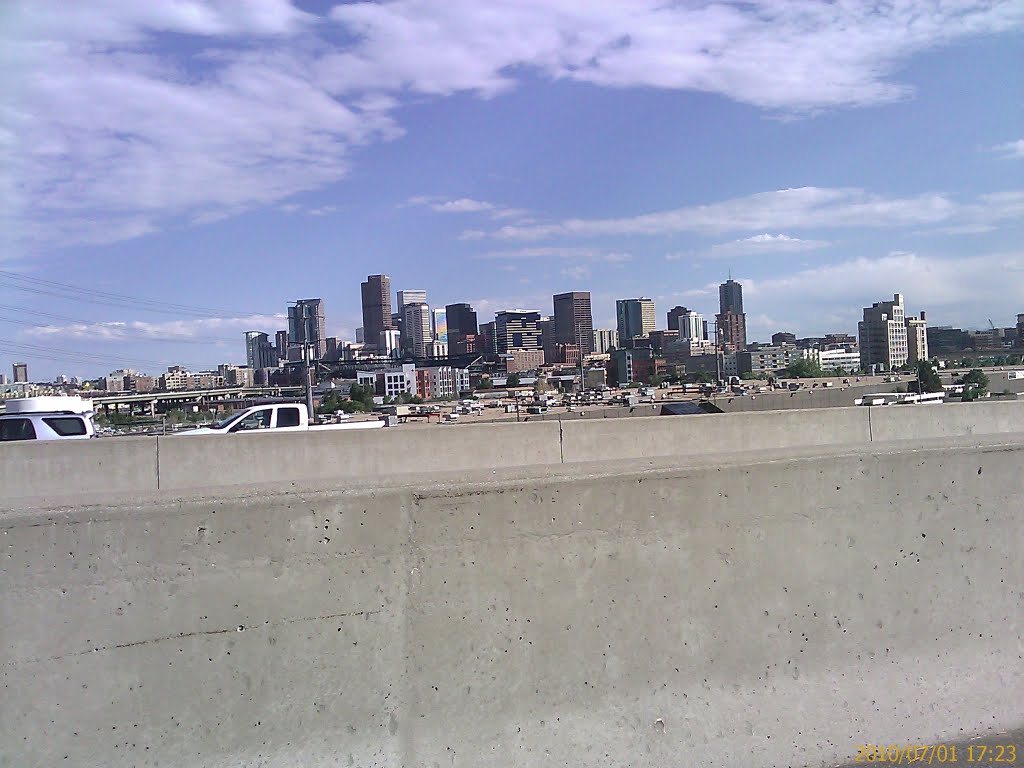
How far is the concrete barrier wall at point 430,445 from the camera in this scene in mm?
15219

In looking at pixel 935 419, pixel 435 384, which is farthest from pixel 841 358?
pixel 935 419

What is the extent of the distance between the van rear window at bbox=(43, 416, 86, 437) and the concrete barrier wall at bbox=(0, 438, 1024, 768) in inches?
719

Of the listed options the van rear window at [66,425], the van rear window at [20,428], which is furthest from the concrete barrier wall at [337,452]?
the van rear window at [20,428]

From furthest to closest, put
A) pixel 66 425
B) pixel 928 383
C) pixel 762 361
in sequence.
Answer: pixel 762 361
pixel 928 383
pixel 66 425

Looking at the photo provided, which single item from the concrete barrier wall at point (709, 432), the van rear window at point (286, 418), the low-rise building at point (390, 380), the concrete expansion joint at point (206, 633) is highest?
the low-rise building at point (390, 380)

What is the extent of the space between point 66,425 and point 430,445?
9.44m

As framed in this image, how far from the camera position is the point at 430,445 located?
1597cm

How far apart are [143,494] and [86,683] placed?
2.49 feet

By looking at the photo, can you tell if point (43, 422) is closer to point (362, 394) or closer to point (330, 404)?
point (330, 404)

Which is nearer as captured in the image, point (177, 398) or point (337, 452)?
point (337, 452)

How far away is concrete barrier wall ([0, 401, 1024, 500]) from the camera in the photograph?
15.2 meters

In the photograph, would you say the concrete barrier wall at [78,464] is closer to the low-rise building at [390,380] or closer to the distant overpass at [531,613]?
the distant overpass at [531,613]

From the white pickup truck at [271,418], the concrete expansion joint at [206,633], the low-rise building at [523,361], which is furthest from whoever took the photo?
the low-rise building at [523,361]

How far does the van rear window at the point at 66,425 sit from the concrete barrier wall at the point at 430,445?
4546 mm
